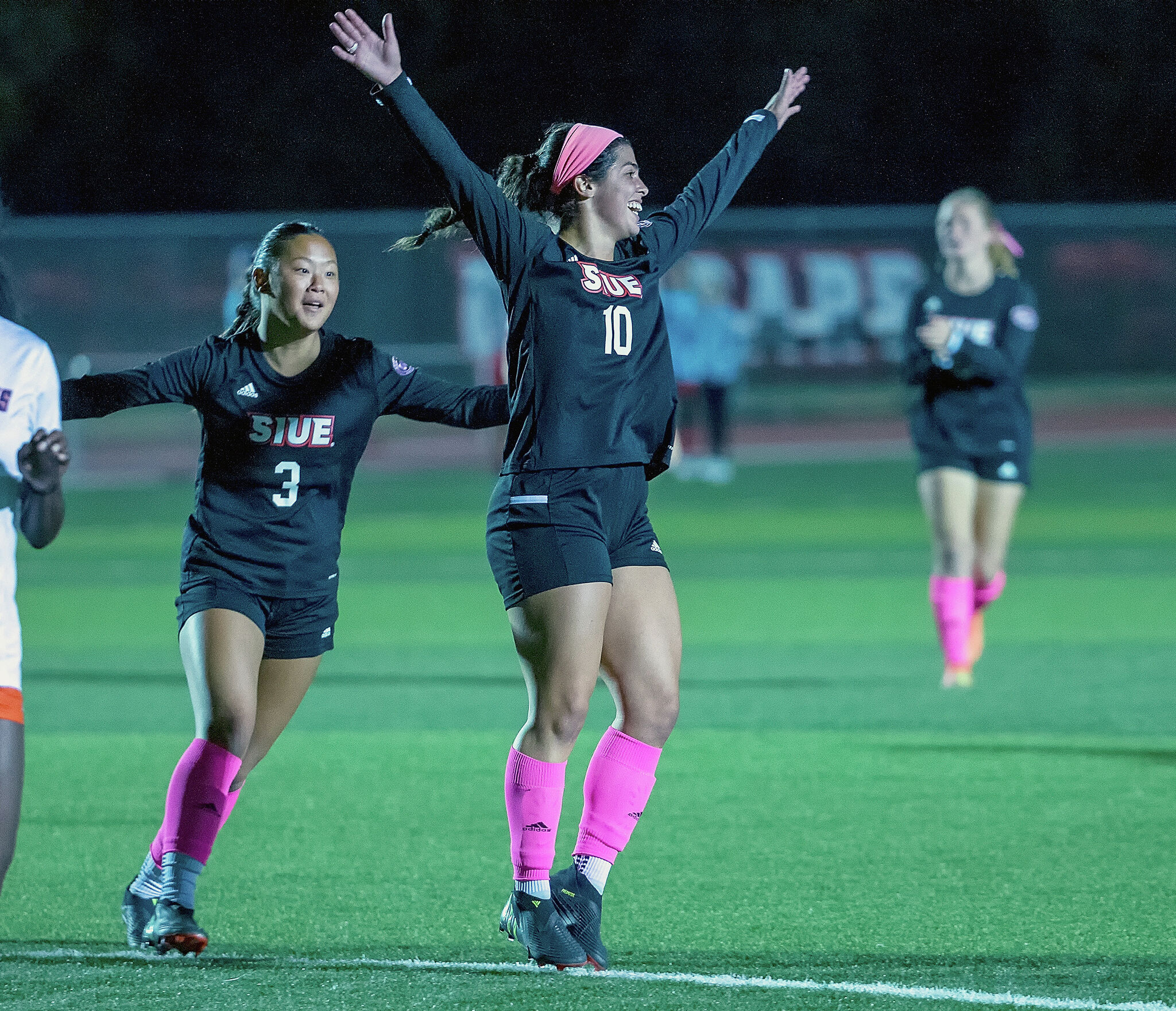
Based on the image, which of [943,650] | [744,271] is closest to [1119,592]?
[943,650]

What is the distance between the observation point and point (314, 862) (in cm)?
639

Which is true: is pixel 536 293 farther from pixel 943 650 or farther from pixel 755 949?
pixel 943 650

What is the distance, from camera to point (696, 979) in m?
4.83

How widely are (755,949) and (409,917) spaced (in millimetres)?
1016

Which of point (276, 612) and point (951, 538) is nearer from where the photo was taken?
point (276, 612)

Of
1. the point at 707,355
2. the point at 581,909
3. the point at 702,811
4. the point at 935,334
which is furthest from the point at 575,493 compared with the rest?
the point at 707,355

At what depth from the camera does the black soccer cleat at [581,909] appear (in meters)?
4.96

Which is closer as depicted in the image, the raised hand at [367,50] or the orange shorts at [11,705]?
the orange shorts at [11,705]

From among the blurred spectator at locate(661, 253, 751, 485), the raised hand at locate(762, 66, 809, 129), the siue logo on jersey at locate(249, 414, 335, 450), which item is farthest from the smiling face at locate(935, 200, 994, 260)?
the blurred spectator at locate(661, 253, 751, 485)

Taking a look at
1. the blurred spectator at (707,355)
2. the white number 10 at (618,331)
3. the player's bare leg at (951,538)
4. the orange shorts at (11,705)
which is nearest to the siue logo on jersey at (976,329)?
the player's bare leg at (951,538)

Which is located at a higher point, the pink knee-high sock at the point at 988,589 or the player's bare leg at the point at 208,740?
the pink knee-high sock at the point at 988,589

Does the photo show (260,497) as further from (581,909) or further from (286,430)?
(581,909)

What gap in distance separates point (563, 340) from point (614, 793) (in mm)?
1146

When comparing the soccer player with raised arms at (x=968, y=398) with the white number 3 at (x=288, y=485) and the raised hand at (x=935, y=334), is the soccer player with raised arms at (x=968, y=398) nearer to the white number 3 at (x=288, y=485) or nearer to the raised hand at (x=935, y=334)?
the raised hand at (x=935, y=334)
